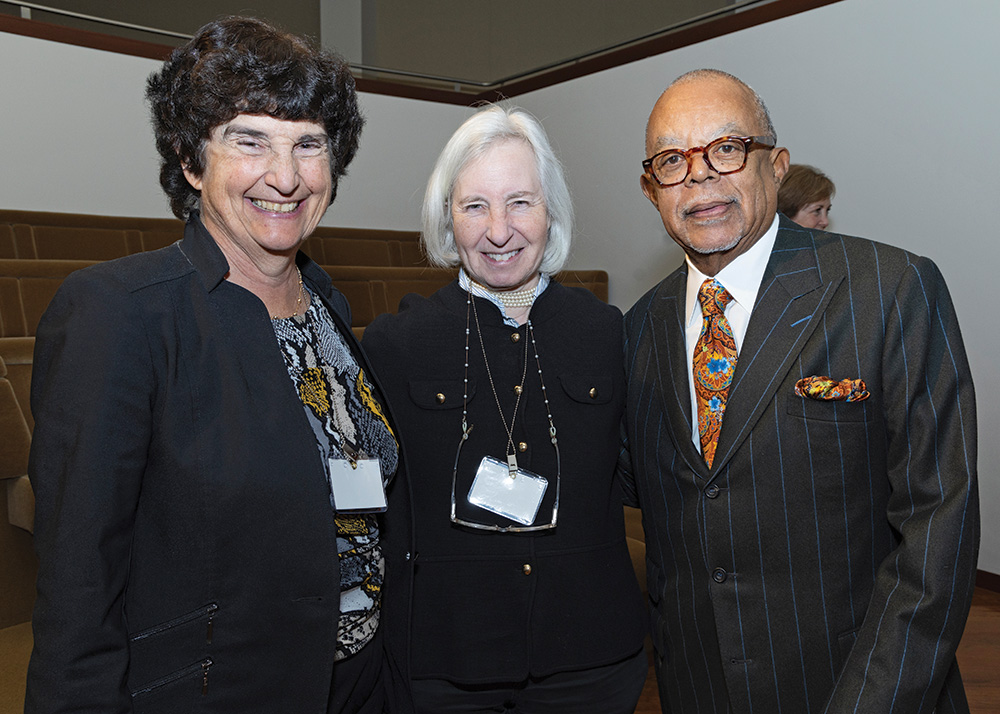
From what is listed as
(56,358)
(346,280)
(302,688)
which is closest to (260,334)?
(56,358)

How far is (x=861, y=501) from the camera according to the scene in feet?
4.63

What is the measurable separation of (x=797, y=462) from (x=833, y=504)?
0.31 ft

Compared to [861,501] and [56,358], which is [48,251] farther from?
[861,501]

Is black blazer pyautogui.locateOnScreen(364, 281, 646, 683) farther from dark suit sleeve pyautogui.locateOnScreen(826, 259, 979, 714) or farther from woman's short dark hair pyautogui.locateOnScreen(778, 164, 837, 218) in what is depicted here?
woman's short dark hair pyautogui.locateOnScreen(778, 164, 837, 218)

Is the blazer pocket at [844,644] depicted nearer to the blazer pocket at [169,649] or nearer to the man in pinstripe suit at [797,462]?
the man in pinstripe suit at [797,462]

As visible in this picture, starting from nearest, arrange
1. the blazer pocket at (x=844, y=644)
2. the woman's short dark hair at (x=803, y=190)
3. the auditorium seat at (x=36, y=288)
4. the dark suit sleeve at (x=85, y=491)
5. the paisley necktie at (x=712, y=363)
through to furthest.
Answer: the dark suit sleeve at (x=85, y=491) < the blazer pocket at (x=844, y=644) < the paisley necktie at (x=712, y=363) < the auditorium seat at (x=36, y=288) < the woman's short dark hair at (x=803, y=190)

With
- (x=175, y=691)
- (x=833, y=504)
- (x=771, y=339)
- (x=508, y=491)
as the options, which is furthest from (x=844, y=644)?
(x=175, y=691)

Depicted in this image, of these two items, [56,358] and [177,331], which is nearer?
[56,358]

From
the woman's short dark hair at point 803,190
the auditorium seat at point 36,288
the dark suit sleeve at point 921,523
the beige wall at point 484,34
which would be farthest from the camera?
the beige wall at point 484,34

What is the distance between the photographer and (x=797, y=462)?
1.41 metres

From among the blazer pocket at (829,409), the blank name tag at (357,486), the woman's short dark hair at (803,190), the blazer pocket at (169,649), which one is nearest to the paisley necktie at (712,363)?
the blazer pocket at (829,409)

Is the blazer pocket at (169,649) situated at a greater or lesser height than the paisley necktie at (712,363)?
lesser

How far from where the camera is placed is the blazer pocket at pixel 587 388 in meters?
1.79

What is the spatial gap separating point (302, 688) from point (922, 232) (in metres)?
4.20
